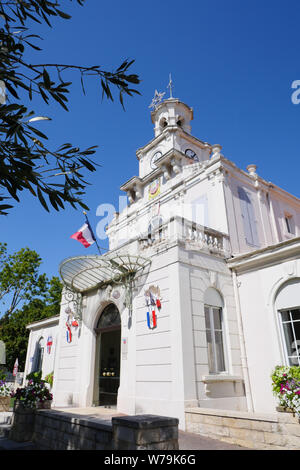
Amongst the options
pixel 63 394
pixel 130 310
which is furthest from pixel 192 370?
pixel 63 394

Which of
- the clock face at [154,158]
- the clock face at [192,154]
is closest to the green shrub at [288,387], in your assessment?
the clock face at [192,154]

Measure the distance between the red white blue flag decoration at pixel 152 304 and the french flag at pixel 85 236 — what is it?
2709mm

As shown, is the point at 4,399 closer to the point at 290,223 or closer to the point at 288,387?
the point at 288,387

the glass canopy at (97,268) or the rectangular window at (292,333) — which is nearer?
the rectangular window at (292,333)

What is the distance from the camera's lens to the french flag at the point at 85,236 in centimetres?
1075

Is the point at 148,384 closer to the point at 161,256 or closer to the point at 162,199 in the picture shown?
the point at 161,256

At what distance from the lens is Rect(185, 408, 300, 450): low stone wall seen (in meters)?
5.63

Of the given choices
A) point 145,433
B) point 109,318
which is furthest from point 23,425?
point 109,318

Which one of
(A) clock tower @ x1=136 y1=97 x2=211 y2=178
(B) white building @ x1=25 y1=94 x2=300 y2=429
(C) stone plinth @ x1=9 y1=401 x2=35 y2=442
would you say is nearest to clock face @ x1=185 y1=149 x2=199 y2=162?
(A) clock tower @ x1=136 y1=97 x2=211 y2=178

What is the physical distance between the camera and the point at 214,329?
9.66 m

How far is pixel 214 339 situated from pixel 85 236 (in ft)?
17.7

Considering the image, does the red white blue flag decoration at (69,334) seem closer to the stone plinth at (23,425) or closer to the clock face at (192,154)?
the stone plinth at (23,425)

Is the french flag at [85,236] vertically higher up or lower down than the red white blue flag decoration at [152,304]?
higher up

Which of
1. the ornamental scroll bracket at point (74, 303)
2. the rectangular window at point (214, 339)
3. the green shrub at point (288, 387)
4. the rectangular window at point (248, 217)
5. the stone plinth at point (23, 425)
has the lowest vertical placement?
the stone plinth at point (23, 425)
